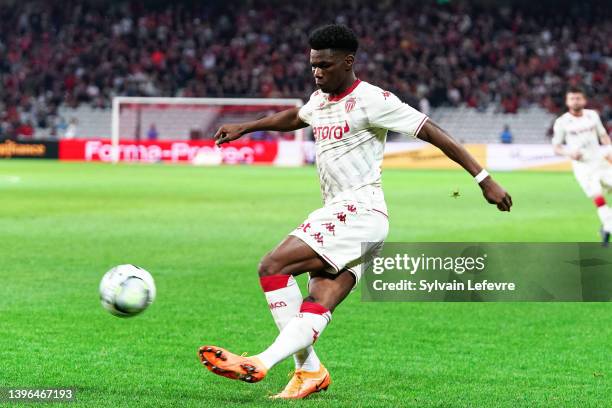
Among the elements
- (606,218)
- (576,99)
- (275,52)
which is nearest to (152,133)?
(275,52)

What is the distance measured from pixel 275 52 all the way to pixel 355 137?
44.2 m

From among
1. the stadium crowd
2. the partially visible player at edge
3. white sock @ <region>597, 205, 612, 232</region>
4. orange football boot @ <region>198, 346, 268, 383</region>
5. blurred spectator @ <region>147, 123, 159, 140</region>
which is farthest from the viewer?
the stadium crowd

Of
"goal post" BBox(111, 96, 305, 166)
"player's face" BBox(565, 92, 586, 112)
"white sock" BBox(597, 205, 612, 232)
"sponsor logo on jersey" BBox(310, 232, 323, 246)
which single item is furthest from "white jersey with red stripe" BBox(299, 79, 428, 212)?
"goal post" BBox(111, 96, 305, 166)

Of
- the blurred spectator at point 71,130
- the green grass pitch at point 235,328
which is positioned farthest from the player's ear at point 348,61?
the blurred spectator at point 71,130

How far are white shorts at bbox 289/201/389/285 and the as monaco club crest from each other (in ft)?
1.71

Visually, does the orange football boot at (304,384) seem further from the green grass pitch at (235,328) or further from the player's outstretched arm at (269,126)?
the player's outstretched arm at (269,126)

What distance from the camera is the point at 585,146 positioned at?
16.7 m

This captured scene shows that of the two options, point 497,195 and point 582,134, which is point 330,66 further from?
point 582,134

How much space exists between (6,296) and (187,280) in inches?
83.7

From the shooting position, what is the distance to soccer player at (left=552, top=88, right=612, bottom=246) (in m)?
16.5

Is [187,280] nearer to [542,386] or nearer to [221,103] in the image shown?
[542,386]

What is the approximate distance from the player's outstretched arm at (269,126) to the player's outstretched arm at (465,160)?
3.29 ft

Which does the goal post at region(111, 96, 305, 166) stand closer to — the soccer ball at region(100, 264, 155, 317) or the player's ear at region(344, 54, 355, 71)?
the soccer ball at region(100, 264, 155, 317)

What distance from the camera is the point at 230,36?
168ft
